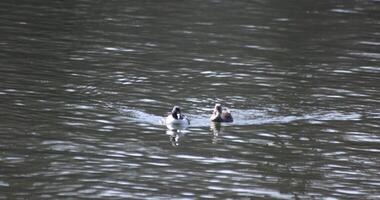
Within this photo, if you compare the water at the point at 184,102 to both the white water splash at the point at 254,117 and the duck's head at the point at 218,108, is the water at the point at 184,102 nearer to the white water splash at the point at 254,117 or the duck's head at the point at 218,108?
the white water splash at the point at 254,117

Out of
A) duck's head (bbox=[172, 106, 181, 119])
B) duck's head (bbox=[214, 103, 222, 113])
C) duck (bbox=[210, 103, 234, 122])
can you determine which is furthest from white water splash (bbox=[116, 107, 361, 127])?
duck's head (bbox=[172, 106, 181, 119])

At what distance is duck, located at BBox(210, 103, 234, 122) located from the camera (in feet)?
92.1

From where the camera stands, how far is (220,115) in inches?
1108

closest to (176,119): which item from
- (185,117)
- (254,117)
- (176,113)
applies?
(176,113)

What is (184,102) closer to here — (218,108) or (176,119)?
(218,108)

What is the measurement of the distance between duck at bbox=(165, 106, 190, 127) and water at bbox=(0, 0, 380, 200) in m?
0.25

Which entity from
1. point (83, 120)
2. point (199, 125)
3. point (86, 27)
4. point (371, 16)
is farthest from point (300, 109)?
point (371, 16)

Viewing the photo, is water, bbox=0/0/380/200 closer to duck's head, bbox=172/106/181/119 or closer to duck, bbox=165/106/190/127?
duck, bbox=165/106/190/127

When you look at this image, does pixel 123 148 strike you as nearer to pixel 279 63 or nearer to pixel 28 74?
pixel 28 74

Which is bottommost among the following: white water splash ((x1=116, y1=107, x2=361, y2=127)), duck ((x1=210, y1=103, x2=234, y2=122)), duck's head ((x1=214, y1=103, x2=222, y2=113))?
white water splash ((x1=116, y1=107, x2=361, y2=127))

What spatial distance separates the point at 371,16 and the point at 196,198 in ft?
117

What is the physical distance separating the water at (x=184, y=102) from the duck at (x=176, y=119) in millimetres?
252

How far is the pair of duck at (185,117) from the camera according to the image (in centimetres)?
2731

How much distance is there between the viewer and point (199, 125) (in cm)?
2844
